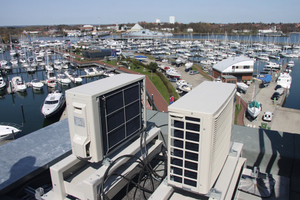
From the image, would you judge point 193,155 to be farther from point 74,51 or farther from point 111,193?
point 74,51

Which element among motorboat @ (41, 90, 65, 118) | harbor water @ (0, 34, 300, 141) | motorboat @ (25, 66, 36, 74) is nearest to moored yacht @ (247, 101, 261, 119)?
harbor water @ (0, 34, 300, 141)

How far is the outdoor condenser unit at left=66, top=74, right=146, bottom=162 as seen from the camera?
2.90 meters

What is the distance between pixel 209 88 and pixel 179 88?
73.0 ft

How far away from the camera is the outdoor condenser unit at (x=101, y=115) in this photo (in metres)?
2.90

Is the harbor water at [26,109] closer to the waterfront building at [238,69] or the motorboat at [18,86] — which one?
the motorboat at [18,86]

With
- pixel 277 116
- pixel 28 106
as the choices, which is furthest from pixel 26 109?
pixel 277 116

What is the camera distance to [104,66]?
4119cm

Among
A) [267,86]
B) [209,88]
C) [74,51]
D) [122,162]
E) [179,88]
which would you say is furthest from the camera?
[74,51]

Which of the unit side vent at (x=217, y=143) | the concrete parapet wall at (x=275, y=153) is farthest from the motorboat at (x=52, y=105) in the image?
the unit side vent at (x=217, y=143)

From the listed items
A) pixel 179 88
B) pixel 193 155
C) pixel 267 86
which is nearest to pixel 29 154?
pixel 193 155

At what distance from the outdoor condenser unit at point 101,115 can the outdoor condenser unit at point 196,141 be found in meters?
0.96

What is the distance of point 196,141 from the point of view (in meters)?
2.61

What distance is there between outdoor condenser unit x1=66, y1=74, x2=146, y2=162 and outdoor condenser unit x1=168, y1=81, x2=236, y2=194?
37.6 inches

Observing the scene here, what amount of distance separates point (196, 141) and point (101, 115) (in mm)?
1293
